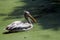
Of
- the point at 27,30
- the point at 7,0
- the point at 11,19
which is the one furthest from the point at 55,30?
the point at 7,0

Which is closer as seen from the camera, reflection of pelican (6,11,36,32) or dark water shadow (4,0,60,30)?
reflection of pelican (6,11,36,32)

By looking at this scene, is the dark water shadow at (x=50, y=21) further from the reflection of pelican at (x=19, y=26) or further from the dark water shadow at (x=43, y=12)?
the reflection of pelican at (x=19, y=26)

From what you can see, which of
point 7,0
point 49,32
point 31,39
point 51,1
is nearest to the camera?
point 31,39

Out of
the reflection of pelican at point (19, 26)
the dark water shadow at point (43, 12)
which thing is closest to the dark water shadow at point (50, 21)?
the dark water shadow at point (43, 12)

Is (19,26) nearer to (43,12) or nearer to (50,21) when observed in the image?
(50,21)

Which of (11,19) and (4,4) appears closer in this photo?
(11,19)

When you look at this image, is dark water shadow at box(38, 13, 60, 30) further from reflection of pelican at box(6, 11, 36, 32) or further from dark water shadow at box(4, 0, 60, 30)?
reflection of pelican at box(6, 11, 36, 32)

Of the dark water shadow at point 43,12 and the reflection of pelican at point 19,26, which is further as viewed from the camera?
the dark water shadow at point 43,12

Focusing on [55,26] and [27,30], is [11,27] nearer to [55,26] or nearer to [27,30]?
[27,30]

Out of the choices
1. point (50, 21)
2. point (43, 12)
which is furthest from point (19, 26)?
point (43, 12)

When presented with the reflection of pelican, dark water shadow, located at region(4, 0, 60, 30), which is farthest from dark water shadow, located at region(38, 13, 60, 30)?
the reflection of pelican

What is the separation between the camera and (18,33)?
230 inches

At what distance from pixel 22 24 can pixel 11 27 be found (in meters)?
0.27

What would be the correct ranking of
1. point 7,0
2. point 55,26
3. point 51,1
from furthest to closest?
point 7,0
point 51,1
point 55,26
